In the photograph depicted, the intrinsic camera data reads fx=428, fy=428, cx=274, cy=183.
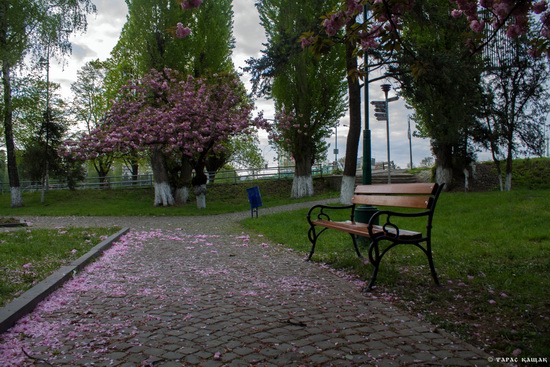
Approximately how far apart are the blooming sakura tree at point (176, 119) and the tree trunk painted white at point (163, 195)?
1919mm

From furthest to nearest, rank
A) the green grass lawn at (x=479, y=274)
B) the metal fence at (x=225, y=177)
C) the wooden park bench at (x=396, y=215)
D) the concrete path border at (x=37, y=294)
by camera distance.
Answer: the metal fence at (x=225, y=177) < the wooden park bench at (x=396, y=215) < the concrete path border at (x=37, y=294) < the green grass lawn at (x=479, y=274)

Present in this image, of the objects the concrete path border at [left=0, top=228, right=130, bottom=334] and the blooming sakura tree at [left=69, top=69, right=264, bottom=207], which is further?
the blooming sakura tree at [left=69, top=69, right=264, bottom=207]

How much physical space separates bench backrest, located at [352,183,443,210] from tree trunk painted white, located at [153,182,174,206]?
18.5 meters

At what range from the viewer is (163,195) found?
964 inches

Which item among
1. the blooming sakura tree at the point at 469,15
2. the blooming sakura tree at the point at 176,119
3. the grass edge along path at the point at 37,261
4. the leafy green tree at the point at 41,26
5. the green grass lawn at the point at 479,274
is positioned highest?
the leafy green tree at the point at 41,26

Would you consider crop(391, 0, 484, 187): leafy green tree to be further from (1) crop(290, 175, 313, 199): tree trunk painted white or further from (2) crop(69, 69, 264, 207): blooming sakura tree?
(1) crop(290, 175, 313, 199): tree trunk painted white

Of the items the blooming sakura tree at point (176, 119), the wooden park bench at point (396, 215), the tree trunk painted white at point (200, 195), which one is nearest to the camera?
the wooden park bench at point (396, 215)

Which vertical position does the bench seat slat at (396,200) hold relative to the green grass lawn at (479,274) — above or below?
above

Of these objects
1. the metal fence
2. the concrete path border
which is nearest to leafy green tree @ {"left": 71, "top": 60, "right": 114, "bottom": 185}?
the metal fence

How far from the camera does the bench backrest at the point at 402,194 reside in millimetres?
5207

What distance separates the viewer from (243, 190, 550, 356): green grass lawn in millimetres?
3725

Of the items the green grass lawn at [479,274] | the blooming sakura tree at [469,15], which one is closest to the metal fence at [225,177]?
the green grass lawn at [479,274]

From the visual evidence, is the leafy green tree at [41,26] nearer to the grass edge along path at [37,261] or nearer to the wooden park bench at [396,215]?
the grass edge along path at [37,261]

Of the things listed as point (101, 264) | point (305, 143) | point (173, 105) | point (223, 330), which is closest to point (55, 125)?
point (173, 105)
